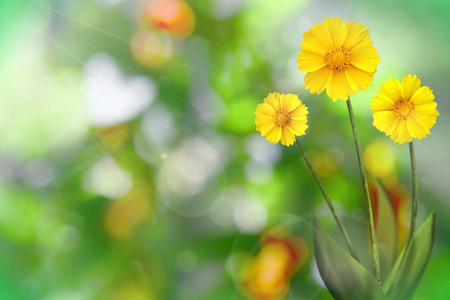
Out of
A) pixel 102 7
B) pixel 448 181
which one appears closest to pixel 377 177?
pixel 448 181

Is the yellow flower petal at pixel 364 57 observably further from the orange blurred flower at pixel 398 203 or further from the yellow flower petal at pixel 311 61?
the orange blurred flower at pixel 398 203

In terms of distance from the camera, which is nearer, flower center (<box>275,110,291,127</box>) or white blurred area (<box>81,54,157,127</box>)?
flower center (<box>275,110,291,127</box>)

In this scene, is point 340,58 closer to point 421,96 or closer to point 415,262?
point 421,96

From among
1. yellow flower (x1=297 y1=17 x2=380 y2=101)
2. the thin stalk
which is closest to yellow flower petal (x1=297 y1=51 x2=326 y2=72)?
yellow flower (x1=297 y1=17 x2=380 y2=101)

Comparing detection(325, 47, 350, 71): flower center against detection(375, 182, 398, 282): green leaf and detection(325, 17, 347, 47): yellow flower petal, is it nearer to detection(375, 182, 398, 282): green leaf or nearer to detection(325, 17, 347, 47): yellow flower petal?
detection(325, 17, 347, 47): yellow flower petal

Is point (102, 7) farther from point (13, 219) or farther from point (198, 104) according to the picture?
point (13, 219)

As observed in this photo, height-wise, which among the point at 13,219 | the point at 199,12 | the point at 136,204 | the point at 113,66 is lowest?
the point at 13,219
